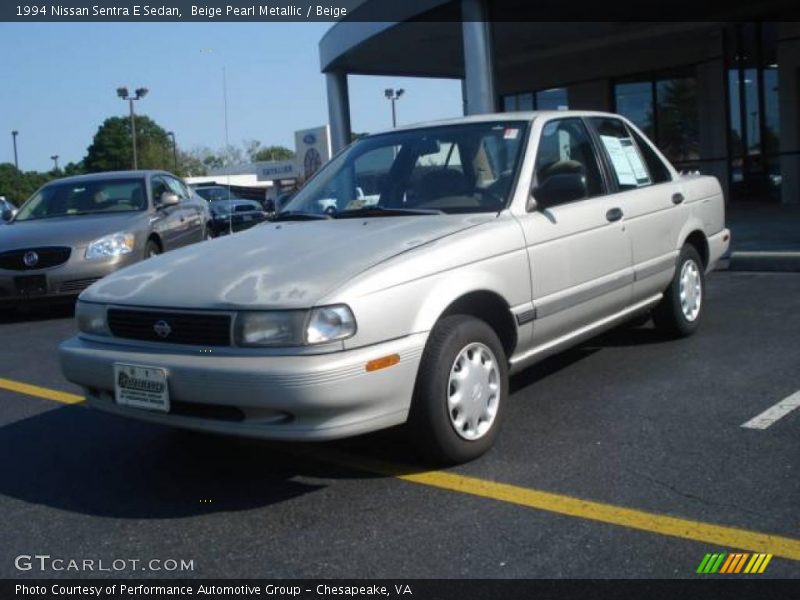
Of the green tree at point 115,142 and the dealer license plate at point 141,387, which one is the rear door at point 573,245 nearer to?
the dealer license plate at point 141,387

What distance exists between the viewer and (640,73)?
20.7 meters

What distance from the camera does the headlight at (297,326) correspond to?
3.44 m

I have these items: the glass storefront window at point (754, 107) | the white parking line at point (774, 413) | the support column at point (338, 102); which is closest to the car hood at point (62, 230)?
the white parking line at point (774, 413)

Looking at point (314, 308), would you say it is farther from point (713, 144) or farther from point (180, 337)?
point (713, 144)

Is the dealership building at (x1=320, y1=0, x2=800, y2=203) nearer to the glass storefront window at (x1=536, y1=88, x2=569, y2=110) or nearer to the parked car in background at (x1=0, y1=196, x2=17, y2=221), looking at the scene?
the glass storefront window at (x1=536, y1=88, x2=569, y2=110)

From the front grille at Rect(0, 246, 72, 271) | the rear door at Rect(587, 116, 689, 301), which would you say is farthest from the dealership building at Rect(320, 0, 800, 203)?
the rear door at Rect(587, 116, 689, 301)

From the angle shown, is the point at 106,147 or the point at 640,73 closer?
the point at 640,73

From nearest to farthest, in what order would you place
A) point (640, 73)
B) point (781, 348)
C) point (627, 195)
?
point (627, 195) < point (781, 348) < point (640, 73)

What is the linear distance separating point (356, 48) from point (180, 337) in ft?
46.6

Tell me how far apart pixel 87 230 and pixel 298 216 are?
511cm

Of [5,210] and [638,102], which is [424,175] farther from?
[638,102]

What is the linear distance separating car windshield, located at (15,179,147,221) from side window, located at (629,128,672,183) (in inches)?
250

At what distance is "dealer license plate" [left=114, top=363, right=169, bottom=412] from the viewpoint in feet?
12.0
